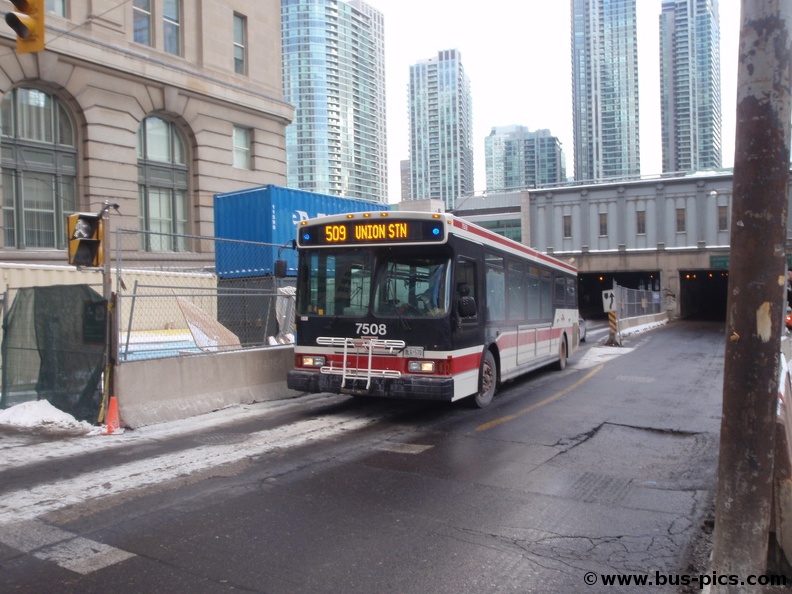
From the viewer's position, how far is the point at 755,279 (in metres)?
3.69

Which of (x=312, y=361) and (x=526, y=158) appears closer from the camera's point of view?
(x=312, y=361)

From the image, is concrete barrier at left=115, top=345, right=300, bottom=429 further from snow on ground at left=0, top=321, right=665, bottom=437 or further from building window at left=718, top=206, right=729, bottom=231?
building window at left=718, top=206, right=729, bottom=231

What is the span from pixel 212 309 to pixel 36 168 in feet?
40.3

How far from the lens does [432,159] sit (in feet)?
378

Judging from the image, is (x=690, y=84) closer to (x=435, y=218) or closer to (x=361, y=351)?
(x=435, y=218)

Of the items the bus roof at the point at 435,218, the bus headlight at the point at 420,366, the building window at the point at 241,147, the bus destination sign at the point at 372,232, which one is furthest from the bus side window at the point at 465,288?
the building window at the point at 241,147

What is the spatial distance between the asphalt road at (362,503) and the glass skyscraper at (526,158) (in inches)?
4225

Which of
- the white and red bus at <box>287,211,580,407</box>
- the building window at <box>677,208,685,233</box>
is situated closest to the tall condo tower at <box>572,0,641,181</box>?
the building window at <box>677,208,685,233</box>

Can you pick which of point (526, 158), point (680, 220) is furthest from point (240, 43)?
point (526, 158)

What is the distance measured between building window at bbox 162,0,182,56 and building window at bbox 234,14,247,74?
3237mm

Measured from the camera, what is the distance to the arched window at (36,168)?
21609mm

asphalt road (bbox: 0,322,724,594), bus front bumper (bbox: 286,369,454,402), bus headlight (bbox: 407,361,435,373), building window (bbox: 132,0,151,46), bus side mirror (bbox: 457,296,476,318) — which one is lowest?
asphalt road (bbox: 0,322,724,594)

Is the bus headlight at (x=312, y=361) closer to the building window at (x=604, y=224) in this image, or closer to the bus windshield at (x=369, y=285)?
the bus windshield at (x=369, y=285)

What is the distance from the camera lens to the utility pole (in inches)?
145
